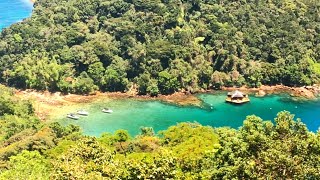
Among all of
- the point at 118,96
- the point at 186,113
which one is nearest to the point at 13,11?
the point at 118,96

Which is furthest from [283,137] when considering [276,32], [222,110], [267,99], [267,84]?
[276,32]

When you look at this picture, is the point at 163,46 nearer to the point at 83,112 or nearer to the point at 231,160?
the point at 83,112

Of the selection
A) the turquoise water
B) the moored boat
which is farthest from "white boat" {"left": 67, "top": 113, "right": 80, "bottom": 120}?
the turquoise water

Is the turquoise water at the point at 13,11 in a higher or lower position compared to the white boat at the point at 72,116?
higher

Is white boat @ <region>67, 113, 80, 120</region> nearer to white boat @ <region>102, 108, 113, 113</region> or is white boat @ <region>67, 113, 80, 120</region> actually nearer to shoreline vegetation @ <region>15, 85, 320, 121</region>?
shoreline vegetation @ <region>15, 85, 320, 121</region>

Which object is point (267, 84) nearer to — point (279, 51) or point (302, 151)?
point (279, 51)

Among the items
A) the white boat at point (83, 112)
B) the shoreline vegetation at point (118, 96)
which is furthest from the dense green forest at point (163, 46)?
the white boat at point (83, 112)

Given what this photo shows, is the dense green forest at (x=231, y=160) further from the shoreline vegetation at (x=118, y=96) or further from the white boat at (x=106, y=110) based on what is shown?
the shoreline vegetation at (x=118, y=96)

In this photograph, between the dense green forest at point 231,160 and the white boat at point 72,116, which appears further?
the white boat at point 72,116
